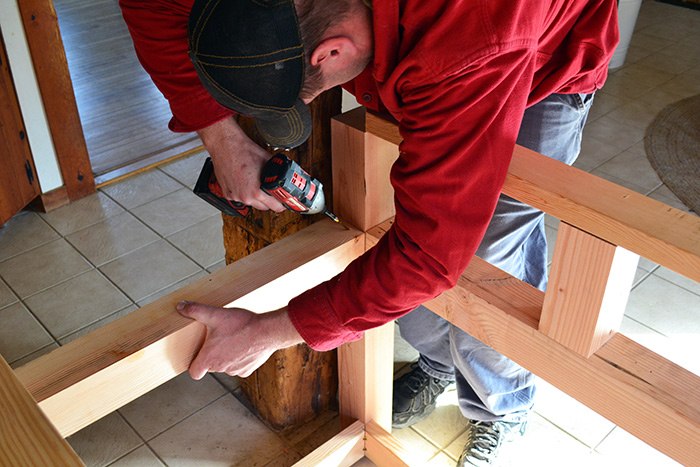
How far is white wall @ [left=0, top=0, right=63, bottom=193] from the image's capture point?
247 centimetres

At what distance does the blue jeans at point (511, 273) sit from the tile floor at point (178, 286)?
0.19 m

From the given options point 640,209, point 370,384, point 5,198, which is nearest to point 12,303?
point 5,198

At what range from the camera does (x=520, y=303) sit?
3.91 feet

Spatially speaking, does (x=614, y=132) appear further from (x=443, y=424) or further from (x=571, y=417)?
(x=443, y=424)

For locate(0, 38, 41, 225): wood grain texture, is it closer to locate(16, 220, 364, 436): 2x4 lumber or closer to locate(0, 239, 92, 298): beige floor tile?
locate(0, 239, 92, 298): beige floor tile

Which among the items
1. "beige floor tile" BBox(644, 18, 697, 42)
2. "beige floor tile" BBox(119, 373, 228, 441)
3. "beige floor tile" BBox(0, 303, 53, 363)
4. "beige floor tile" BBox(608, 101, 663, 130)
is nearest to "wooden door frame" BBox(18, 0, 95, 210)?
"beige floor tile" BBox(0, 303, 53, 363)

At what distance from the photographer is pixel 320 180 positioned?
1524 mm

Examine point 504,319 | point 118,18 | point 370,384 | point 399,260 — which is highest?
point 399,260

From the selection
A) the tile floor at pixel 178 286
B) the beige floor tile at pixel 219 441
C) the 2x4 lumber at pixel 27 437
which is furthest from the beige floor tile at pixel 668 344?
the 2x4 lumber at pixel 27 437

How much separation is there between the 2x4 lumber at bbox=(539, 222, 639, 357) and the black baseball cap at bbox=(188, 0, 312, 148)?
50cm

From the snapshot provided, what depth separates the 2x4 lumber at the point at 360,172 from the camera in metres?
1.30

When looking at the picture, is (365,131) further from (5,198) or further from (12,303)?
(5,198)

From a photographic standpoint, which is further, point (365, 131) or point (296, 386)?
point (296, 386)

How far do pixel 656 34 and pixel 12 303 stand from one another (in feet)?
15.7
